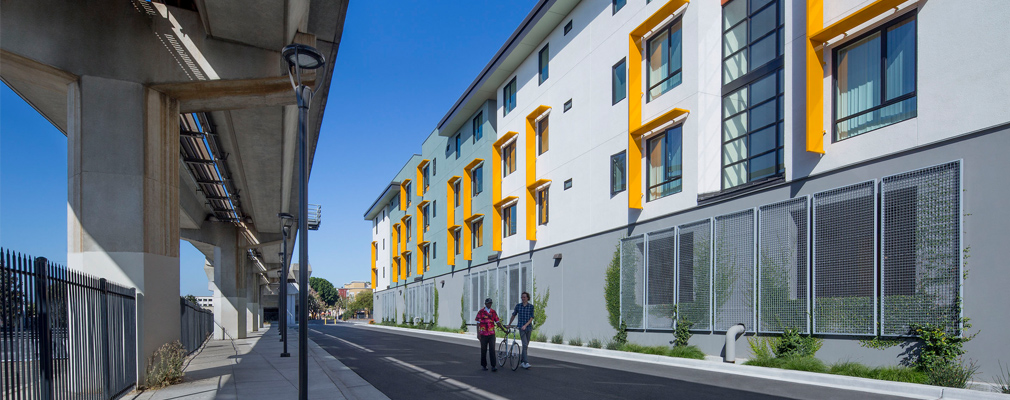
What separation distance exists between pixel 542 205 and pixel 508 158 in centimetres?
541

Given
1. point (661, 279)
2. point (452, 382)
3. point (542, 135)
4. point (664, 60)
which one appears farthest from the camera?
point (542, 135)

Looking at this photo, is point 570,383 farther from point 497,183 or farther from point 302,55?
point 497,183

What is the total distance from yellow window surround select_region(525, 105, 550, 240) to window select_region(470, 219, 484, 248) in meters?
7.90

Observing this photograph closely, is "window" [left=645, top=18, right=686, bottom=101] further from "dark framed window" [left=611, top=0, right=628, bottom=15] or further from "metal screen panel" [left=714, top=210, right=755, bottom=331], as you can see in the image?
"metal screen panel" [left=714, top=210, right=755, bottom=331]

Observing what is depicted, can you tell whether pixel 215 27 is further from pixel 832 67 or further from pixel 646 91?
pixel 646 91

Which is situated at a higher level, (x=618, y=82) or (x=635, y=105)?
(x=618, y=82)

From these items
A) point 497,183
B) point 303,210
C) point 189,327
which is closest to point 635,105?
point 497,183

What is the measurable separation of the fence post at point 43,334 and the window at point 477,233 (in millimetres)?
31333

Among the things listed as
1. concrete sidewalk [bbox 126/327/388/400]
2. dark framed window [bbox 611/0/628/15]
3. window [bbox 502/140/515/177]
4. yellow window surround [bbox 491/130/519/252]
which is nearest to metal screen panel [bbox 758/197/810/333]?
concrete sidewalk [bbox 126/327/388/400]

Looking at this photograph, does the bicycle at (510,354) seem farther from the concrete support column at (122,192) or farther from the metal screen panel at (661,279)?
the concrete support column at (122,192)

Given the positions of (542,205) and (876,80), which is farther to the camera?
(542,205)

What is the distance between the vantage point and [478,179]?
130 ft

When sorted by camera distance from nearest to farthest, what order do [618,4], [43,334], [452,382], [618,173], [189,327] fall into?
[43,334], [452,382], [189,327], [618,173], [618,4]

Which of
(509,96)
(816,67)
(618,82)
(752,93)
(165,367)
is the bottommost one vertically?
(165,367)
